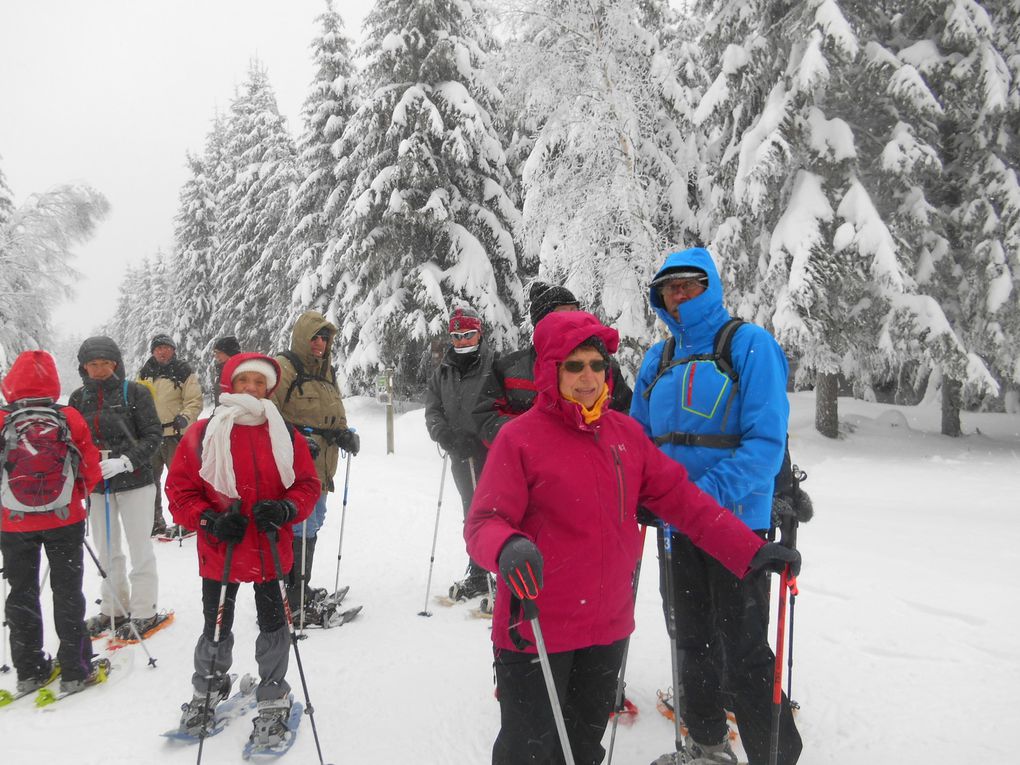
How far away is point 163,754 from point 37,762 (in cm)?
67

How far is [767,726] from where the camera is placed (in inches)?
105

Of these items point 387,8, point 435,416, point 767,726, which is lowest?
point 767,726

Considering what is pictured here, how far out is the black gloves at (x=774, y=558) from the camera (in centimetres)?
234

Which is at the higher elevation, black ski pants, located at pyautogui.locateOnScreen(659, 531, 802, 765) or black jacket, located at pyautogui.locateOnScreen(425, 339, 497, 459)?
black jacket, located at pyautogui.locateOnScreen(425, 339, 497, 459)

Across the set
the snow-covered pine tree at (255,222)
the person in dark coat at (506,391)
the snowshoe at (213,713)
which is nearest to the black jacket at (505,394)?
the person in dark coat at (506,391)

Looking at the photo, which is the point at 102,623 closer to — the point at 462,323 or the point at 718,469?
the point at 462,323

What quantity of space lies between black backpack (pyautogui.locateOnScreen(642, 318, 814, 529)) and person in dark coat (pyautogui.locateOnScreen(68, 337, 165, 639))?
420cm

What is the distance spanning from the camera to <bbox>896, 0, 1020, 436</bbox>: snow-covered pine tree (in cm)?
1065

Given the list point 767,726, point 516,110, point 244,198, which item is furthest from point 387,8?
point 767,726

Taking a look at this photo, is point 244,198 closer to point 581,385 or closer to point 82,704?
point 82,704

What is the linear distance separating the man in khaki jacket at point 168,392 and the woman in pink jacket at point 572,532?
6537 millimetres

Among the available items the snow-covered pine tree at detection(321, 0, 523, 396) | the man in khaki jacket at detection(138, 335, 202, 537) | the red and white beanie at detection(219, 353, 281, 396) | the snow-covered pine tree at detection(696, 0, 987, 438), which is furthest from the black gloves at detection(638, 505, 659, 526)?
the snow-covered pine tree at detection(321, 0, 523, 396)

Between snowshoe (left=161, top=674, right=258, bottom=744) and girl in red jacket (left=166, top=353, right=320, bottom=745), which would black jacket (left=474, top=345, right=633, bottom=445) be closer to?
girl in red jacket (left=166, top=353, right=320, bottom=745)

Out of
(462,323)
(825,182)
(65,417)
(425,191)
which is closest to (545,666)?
(462,323)
